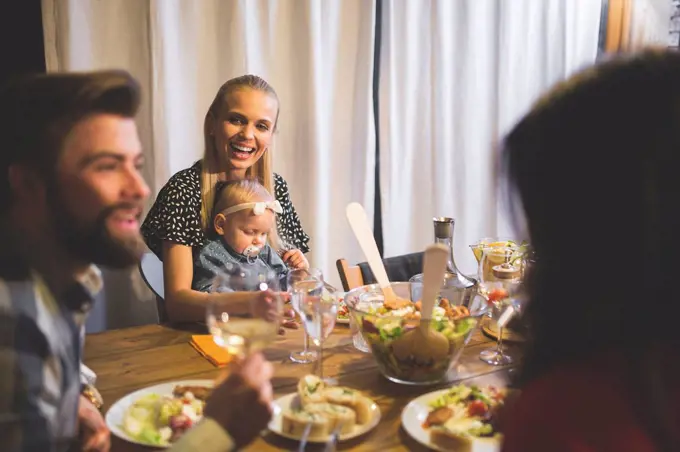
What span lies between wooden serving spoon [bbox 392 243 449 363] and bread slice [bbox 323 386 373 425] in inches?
5.6

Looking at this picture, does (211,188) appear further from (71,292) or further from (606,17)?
(606,17)

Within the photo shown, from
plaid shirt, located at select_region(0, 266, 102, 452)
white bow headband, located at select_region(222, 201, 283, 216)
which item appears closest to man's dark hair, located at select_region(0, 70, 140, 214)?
plaid shirt, located at select_region(0, 266, 102, 452)

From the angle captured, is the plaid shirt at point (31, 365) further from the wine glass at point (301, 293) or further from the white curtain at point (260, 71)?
the white curtain at point (260, 71)

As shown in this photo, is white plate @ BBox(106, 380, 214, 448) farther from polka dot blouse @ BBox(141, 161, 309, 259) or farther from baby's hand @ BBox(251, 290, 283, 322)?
polka dot blouse @ BBox(141, 161, 309, 259)

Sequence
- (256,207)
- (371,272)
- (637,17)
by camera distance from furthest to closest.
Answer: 1. (637,17)
2. (371,272)
3. (256,207)

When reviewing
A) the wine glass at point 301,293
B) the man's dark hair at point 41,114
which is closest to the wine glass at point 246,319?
the wine glass at point 301,293

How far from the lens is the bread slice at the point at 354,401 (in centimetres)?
108

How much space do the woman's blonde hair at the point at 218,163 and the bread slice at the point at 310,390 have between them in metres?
1.05

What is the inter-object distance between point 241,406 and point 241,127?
4.70 ft

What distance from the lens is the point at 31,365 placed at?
0.81 meters

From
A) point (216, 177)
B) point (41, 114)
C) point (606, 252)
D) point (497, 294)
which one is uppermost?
point (41, 114)

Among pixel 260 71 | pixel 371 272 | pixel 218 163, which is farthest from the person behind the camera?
pixel 260 71

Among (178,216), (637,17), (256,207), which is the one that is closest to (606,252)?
(256,207)

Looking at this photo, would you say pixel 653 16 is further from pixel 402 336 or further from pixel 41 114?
pixel 41 114
